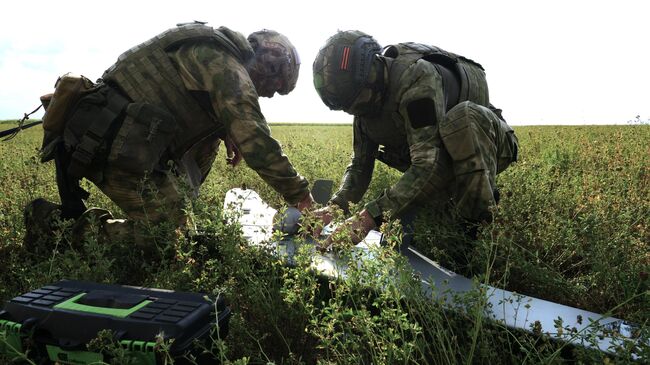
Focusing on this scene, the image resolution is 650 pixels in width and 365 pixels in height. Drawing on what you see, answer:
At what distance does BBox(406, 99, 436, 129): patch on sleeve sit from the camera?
2.99 m

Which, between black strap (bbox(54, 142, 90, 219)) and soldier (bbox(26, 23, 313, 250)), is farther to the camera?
black strap (bbox(54, 142, 90, 219))

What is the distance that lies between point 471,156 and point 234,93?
160 centimetres

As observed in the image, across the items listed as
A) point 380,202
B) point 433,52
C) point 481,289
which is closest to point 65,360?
point 481,289

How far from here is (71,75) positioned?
318 centimetres

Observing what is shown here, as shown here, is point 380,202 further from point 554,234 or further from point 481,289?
point 481,289

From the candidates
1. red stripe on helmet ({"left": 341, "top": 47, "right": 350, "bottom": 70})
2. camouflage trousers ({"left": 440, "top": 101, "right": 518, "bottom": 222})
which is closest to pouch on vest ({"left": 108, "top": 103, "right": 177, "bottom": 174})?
red stripe on helmet ({"left": 341, "top": 47, "right": 350, "bottom": 70})

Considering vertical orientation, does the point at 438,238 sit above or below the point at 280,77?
below

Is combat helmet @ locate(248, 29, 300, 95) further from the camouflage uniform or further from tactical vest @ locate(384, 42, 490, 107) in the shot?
tactical vest @ locate(384, 42, 490, 107)

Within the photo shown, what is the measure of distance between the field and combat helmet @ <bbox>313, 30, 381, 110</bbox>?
964 millimetres

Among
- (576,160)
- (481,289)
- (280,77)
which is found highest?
(280,77)

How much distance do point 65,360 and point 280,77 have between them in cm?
254

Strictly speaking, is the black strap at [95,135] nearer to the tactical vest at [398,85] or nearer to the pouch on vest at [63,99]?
the pouch on vest at [63,99]

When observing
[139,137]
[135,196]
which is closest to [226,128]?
[139,137]

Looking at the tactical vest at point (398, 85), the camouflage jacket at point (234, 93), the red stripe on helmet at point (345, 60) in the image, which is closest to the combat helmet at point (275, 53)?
the camouflage jacket at point (234, 93)
